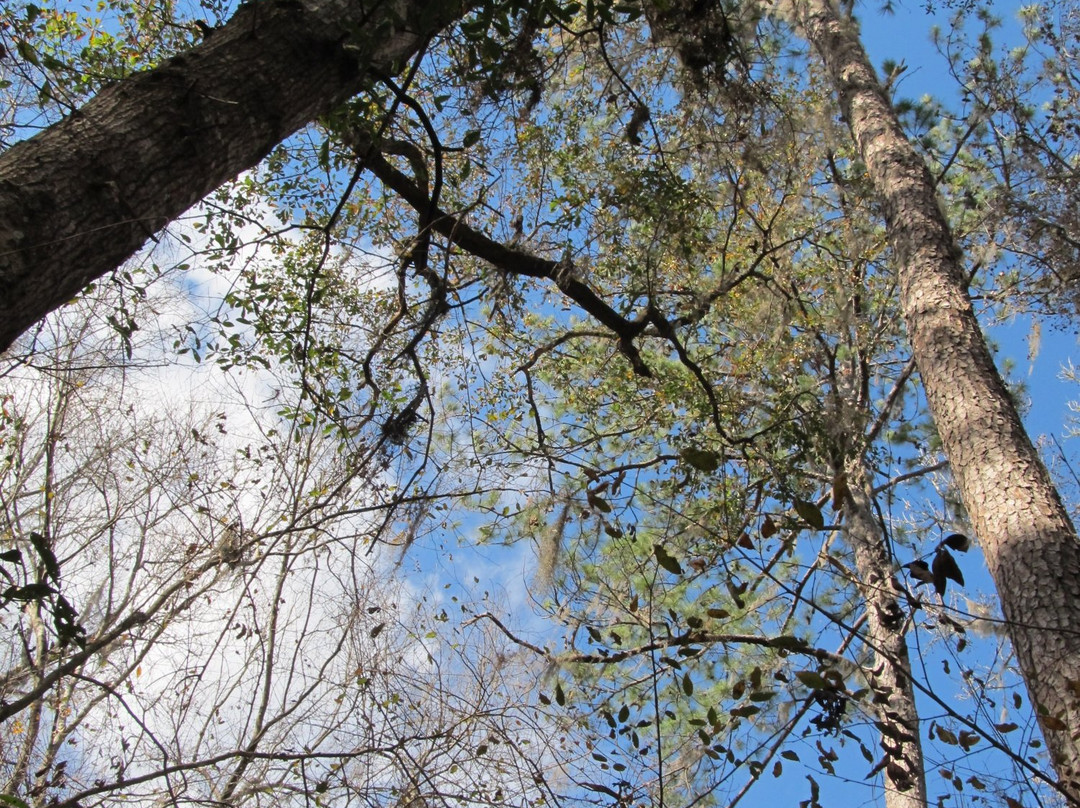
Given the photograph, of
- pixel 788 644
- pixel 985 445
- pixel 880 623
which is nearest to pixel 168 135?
pixel 788 644

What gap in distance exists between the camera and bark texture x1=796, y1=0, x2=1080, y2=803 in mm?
2586

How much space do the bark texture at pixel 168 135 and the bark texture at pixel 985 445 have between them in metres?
2.45

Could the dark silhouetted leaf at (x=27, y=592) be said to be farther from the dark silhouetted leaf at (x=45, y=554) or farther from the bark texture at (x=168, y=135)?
the bark texture at (x=168, y=135)

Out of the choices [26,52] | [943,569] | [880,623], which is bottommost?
[943,569]

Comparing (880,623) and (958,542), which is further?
(880,623)

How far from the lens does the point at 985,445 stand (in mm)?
3303

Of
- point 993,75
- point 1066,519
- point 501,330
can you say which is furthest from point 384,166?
point 993,75

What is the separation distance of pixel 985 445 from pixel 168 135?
10.6 ft

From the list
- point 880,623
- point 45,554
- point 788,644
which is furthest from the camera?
point 880,623

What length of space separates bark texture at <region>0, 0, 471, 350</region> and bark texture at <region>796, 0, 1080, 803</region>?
2.45 metres

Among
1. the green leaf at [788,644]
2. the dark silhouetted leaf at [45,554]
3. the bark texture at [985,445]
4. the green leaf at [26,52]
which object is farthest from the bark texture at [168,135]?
the bark texture at [985,445]

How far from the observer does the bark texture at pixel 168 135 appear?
59.4 inches

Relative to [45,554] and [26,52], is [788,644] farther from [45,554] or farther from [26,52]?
[26,52]

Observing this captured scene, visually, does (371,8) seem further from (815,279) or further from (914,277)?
(815,279)
